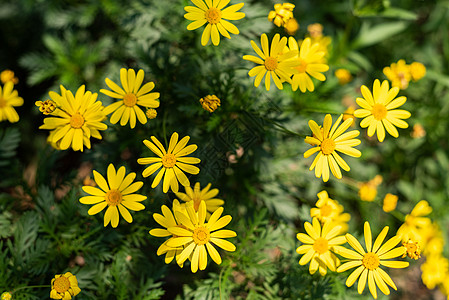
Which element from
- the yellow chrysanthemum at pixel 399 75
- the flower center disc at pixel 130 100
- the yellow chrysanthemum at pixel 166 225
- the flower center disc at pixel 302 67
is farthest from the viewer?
the yellow chrysanthemum at pixel 399 75

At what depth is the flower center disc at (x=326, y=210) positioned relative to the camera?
2.14m

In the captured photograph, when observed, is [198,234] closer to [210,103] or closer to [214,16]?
[210,103]

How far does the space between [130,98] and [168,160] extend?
42 centimetres

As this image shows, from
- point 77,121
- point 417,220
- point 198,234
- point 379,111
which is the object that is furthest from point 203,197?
point 417,220

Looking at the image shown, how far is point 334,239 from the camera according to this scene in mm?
1870

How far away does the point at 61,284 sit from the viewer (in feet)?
5.65

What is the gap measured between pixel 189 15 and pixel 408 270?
124 inches

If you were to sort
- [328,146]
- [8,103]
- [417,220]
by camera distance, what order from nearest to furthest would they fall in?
[328,146], [8,103], [417,220]

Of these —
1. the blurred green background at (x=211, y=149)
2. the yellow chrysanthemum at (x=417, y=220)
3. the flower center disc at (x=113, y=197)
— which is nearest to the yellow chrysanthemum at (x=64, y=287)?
the blurred green background at (x=211, y=149)

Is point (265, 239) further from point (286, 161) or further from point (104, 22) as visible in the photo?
point (104, 22)

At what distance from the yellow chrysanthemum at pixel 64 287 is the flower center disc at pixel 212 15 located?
1.52m

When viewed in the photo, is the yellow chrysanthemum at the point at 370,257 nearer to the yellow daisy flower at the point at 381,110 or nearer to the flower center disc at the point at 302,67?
the yellow daisy flower at the point at 381,110

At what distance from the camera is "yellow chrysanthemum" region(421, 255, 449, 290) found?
Result: 2.75 meters

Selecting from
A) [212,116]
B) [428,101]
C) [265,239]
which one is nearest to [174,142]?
[212,116]
